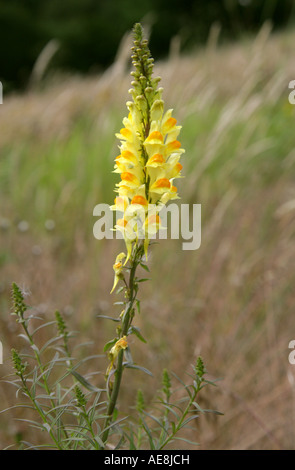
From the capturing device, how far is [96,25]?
50.7 ft

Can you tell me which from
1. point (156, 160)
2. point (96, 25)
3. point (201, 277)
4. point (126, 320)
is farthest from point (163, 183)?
point (96, 25)

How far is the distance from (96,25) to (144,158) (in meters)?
15.8

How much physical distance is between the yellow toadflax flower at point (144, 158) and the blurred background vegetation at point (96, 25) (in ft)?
47.5

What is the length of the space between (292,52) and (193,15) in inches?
384

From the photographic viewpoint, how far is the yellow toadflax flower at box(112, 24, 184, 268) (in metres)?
0.96

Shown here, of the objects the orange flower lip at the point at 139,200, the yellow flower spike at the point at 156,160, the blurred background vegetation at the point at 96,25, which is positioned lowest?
the orange flower lip at the point at 139,200

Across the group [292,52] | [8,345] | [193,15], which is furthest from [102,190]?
[193,15]

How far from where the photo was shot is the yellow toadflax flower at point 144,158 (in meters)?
0.96

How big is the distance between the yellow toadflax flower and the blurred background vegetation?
14.5m

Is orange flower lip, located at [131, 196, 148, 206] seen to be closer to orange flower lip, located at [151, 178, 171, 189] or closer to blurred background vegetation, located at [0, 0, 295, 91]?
orange flower lip, located at [151, 178, 171, 189]

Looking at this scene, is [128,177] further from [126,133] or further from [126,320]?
[126,320]

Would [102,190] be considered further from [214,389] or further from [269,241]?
[214,389]

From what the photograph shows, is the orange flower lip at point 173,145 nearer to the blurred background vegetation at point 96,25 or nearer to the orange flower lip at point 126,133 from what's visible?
the orange flower lip at point 126,133

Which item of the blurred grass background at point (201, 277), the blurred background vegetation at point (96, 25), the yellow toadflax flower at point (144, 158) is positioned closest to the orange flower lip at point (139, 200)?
the yellow toadflax flower at point (144, 158)
